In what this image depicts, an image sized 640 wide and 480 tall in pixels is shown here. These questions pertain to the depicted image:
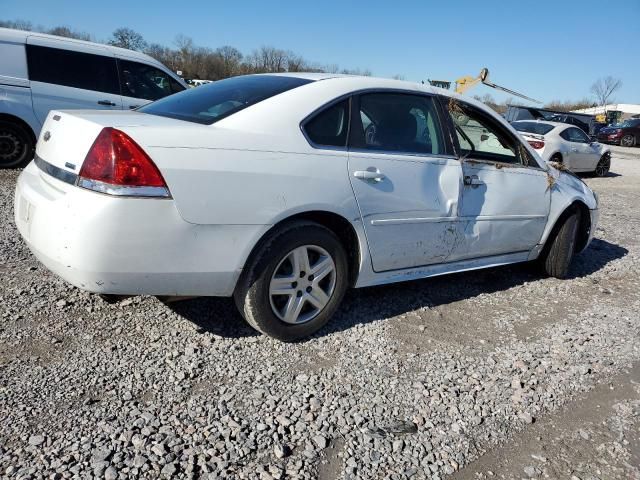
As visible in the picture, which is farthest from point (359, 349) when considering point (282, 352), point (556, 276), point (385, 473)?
point (556, 276)

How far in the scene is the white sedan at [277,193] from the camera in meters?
2.44

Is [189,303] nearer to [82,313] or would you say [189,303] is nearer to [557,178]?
[82,313]

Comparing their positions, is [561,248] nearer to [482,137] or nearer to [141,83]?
[482,137]

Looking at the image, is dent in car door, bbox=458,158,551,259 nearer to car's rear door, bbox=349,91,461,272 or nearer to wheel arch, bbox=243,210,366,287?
car's rear door, bbox=349,91,461,272

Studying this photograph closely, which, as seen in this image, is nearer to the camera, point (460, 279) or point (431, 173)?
point (431, 173)

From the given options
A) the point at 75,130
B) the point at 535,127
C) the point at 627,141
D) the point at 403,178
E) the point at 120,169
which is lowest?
the point at 627,141

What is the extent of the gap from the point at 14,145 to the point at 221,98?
5.81 metres

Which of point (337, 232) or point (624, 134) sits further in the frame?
point (624, 134)

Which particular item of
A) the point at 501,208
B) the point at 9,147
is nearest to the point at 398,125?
the point at 501,208

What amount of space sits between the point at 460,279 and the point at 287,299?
2.13 meters

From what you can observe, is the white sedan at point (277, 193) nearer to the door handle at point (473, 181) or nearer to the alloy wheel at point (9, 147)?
the door handle at point (473, 181)

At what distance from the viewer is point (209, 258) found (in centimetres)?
265

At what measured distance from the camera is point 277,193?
2.76 m

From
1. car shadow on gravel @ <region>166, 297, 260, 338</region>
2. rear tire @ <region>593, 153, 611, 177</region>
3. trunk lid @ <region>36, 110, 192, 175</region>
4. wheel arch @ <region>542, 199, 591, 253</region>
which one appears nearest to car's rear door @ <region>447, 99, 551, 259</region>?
wheel arch @ <region>542, 199, 591, 253</region>
